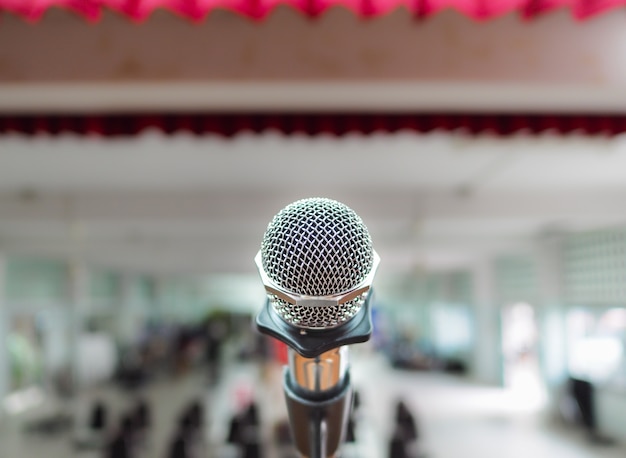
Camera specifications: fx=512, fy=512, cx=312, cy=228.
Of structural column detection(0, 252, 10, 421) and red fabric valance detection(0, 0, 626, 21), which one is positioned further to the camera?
structural column detection(0, 252, 10, 421)

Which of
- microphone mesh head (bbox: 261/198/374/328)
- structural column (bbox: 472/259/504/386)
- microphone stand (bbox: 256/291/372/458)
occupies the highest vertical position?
microphone mesh head (bbox: 261/198/374/328)

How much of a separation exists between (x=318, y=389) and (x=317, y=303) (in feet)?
0.58

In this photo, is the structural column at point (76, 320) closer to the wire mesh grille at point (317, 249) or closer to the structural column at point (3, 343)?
the structural column at point (3, 343)

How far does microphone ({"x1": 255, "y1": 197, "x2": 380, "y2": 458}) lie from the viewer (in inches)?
26.6

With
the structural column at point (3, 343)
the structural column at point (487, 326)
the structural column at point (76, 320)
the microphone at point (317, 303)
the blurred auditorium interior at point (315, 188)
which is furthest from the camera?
the structural column at point (487, 326)

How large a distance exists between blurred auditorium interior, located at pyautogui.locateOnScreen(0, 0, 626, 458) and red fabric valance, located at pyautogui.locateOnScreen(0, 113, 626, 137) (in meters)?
0.01

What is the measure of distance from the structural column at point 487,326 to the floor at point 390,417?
2.15 feet

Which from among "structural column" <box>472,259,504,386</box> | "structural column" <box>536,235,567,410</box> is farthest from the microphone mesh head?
"structural column" <box>472,259,504,386</box>

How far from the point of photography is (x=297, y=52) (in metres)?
2.42

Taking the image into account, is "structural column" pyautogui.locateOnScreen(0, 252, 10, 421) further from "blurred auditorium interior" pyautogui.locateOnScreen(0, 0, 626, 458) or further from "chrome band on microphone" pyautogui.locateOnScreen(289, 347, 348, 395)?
"chrome band on microphone" pyautogui.locateOnScreen(289, 347, 348, 395)

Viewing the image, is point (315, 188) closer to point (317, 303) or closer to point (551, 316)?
point (317, 303)

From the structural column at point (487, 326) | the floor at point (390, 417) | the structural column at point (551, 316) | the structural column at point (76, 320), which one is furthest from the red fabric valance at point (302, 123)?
the structural column at point (487, 326)

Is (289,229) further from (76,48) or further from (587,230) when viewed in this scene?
(587,230)

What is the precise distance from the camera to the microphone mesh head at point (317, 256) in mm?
680
